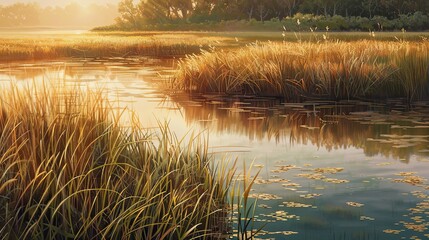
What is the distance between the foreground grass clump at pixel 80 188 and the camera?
202 inches

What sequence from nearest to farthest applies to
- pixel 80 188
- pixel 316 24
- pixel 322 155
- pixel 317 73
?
pixel 80 188 → pixel 322 155 → pixel 317 73 → pixel 316 24

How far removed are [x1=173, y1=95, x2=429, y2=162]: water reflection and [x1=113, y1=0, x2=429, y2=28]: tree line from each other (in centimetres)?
6186

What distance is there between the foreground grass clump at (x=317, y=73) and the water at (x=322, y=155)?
0.54 metres

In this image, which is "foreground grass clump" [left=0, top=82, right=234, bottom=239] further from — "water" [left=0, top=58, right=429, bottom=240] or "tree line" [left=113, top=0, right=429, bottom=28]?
"tree line" [left=113, top=0, right=429, bottom=28]

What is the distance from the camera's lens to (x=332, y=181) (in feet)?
25.6

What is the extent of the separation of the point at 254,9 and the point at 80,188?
95.1 meters

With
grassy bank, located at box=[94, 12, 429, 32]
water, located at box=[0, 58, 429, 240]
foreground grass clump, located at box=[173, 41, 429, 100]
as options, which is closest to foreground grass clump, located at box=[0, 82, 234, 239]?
water, located at box=[0, 58, 429, 240]

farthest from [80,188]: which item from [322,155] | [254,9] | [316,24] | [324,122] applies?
[254,9]

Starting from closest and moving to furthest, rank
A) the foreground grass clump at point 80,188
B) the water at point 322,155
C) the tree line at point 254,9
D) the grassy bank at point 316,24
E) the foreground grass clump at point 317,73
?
1. the foreground grass clump at point 80,188
2. the water at point 322,155
3. the foreground grass clump at point 317,73
4. the grassy bank at point 316,24
5. the tree line at point 254,9

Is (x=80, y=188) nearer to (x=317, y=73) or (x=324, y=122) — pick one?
(x=324, y=122)

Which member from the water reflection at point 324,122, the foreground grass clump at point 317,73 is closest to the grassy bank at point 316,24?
the foreground grass clump at point 317,73

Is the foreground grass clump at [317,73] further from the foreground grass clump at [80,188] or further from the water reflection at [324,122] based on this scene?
the foreground grass clump at [80,188]

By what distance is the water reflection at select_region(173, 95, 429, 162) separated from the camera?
10.4m

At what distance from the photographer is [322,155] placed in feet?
30.8
